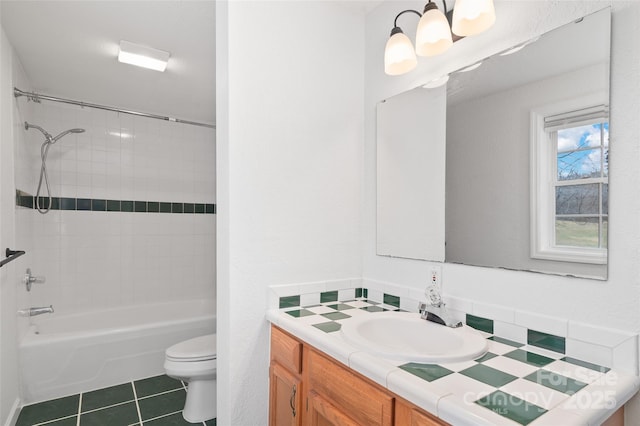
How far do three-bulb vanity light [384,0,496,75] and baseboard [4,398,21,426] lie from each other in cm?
282

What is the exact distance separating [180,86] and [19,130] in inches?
43.9

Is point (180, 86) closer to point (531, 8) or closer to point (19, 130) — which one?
point (19, 130)

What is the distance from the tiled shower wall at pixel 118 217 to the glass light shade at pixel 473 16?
115 inches

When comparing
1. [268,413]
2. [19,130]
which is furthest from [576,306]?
[19,130]

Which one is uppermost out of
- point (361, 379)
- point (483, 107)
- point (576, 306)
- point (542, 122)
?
point (483, 107)

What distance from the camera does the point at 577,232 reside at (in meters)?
1.06

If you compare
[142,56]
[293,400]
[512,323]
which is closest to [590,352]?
[512,323]

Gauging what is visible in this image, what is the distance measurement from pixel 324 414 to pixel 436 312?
54cm

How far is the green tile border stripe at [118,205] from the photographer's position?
2.95 m

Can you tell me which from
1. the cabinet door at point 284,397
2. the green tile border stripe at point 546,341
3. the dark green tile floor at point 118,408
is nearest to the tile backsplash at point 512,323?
the green tile border stripe at point 546,341

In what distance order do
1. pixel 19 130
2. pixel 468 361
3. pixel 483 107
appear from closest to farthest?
1. pixel 468 361
2. pixel 483 107
3. pixel 19 130

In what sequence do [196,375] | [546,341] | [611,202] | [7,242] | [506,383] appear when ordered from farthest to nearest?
[196,375], [7,242], [546,341], [611,202], [506,383]

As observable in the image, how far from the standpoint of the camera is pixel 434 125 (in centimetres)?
154

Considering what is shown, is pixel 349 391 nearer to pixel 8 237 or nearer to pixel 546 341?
pixel 546 341
